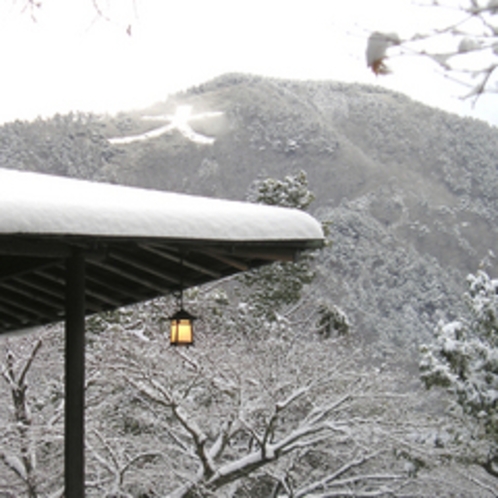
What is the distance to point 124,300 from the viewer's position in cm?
317

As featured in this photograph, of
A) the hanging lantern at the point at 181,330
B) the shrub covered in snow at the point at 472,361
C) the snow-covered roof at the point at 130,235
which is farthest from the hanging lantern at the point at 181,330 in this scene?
the shrub covered in snow at the point at 472,361

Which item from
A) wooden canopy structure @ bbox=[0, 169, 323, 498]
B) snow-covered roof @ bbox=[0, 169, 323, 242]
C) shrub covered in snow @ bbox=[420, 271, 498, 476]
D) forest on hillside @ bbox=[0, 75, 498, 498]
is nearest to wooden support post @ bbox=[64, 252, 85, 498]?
wooden canopy structure @ bbox=[0, 169, 323, 498]

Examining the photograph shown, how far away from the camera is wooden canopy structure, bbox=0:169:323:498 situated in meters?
1.66

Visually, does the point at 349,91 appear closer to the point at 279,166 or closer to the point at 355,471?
the point at 279,166

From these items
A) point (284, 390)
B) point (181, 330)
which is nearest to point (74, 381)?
point (181, 330)

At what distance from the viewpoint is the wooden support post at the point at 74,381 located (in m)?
2.10

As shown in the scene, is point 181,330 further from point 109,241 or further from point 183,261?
point 109,241

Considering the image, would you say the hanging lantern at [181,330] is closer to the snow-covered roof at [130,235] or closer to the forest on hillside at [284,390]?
the snow-covered roof at [130,235]

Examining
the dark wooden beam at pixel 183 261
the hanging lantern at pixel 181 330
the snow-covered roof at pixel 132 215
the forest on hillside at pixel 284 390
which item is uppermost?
Result: the snow-covered roof at pixel 132 215

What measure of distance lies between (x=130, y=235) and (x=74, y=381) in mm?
640

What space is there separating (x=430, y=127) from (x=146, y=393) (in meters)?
53.5

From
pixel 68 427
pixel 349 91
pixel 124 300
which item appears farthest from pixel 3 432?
pixel 349 91

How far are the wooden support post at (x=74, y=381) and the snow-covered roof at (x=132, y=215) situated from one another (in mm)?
290

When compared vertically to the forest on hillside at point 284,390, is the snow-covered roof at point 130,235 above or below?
above
